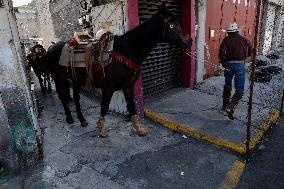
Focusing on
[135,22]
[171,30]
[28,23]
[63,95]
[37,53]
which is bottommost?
[63,95]

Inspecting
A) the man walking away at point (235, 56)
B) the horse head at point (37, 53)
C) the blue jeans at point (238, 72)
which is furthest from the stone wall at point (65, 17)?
the blue jeans at point (238, 72)

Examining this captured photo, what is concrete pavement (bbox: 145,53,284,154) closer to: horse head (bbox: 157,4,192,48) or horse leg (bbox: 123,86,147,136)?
horse leg (bbox: 123,86,147,136)

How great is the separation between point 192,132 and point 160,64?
2.70 metres

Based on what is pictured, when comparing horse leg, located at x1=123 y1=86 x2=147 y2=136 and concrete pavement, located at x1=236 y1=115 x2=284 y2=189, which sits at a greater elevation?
horse leg, located at x1=123 y1=86 x2=147 y2=136

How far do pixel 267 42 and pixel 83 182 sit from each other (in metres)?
17.1

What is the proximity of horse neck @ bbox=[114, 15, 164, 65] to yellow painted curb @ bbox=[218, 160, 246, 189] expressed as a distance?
101 inches

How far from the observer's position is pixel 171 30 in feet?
14.8

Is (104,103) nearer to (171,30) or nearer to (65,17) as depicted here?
(171,30)

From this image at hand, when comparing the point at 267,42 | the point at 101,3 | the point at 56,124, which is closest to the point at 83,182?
the point at 56,124

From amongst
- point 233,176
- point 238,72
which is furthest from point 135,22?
point 233,176

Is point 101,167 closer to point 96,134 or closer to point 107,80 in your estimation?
point 96,134

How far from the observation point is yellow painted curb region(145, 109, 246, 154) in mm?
4479

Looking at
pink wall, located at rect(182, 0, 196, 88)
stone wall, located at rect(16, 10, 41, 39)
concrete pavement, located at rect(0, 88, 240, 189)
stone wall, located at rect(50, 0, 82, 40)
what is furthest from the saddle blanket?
stone wall, located at rect(16, 10, 41, 39)

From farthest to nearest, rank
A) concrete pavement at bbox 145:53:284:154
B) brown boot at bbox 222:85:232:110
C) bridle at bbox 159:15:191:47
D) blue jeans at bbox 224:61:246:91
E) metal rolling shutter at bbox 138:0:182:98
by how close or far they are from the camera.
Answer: metal rolling shutter at bbox 138:0:182:98 < brown boot at bbox 222:85:232:110 < blue jeans at bbox 224:61:246:91 < concrete pavement at bbox 145:53:284:154 < bridle at bbox 159:15:191:47
